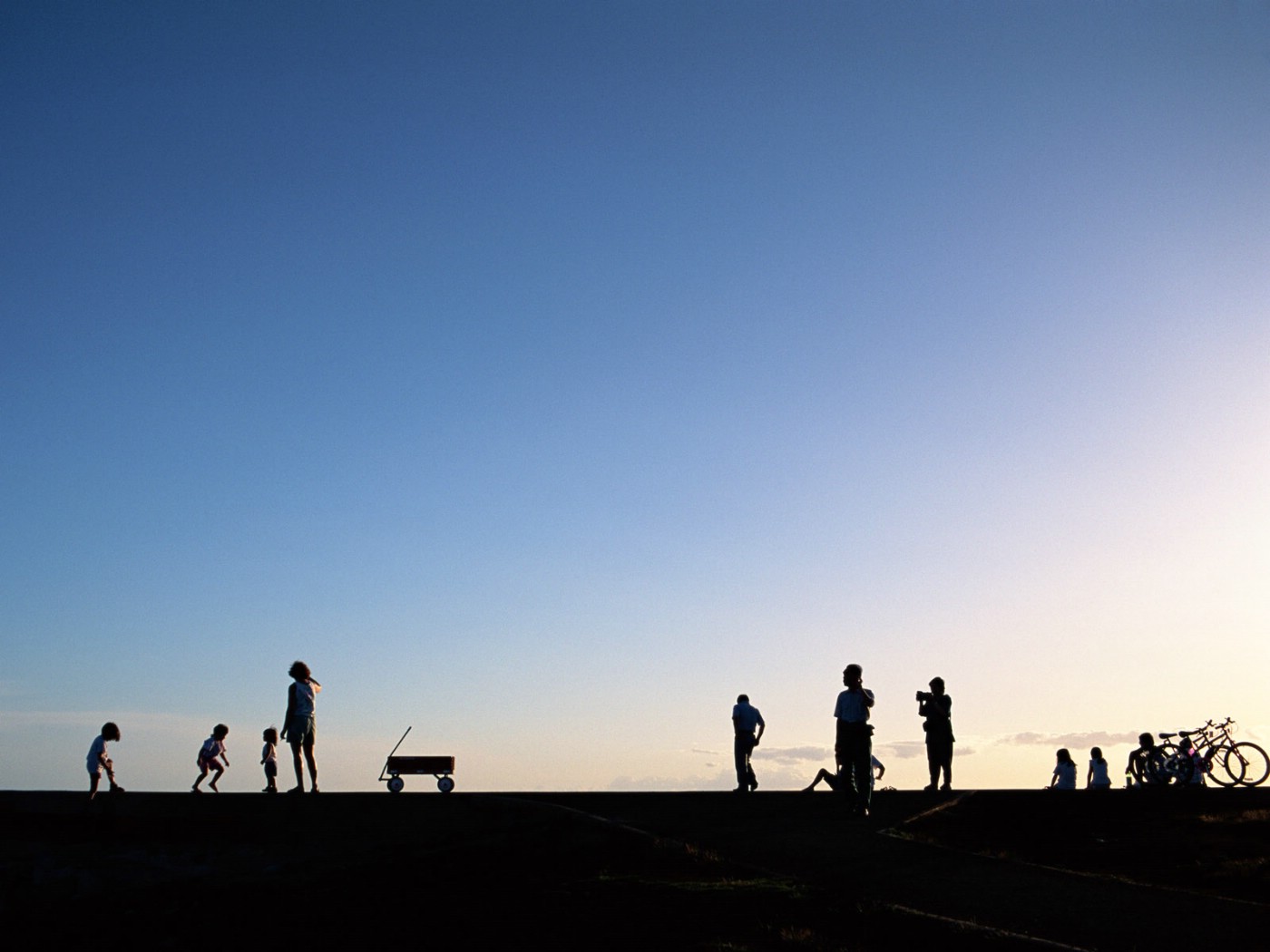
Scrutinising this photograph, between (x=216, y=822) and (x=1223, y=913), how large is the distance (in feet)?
39.0

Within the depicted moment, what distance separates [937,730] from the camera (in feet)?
57.3

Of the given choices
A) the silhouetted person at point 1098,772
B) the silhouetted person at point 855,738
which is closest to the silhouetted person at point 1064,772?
the silhouetted person at point 1098,772

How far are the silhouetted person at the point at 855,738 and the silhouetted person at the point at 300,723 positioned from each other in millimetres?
7874

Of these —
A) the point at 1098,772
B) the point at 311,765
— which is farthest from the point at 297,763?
the point at 1098,772

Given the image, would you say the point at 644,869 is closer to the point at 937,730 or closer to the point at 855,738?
the point at 855,738

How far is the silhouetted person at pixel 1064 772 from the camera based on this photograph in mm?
20297

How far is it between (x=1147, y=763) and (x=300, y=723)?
16.1 m

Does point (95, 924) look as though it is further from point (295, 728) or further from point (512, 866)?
point (295, 728)

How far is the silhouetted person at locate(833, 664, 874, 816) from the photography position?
14.6 m

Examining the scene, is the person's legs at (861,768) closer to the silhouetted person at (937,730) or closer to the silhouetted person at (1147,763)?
the silhouetted person at (937,730)

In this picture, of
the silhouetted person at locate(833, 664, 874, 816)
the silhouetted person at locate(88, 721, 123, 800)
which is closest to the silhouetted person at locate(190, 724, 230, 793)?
the silhouetted person at locate(88, 721, 123, 800)

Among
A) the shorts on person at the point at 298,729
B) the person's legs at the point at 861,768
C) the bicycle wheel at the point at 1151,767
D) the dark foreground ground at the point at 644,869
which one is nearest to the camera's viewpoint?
the dark foreground ground at the point at 644,869

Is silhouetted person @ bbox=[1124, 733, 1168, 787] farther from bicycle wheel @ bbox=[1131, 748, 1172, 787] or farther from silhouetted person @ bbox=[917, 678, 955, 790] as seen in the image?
silhouetted person @ bbox=[917, 678, 955, 790]

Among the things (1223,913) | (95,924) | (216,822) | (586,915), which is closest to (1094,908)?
(1223,913)
